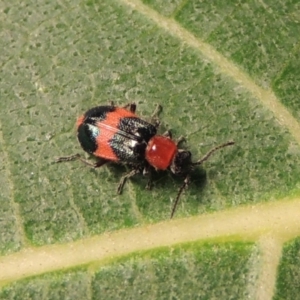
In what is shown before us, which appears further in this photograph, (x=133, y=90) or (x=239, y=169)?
(x=133, y=90)

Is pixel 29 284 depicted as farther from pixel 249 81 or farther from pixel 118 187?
pixel 249 81

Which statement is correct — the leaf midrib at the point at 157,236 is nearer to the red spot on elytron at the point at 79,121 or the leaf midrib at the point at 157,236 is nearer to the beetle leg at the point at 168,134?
the beetle leg at the point at 168,134

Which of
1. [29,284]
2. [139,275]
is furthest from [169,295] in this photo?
[29,284]

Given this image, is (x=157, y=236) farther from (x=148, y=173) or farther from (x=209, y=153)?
(x=209, y=153)

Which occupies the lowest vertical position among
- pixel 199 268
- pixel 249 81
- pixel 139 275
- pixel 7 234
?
pixel 7 234

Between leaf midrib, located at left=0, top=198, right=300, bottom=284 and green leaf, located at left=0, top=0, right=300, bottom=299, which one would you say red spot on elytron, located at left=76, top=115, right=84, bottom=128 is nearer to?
green leaf, located at left=0, top=0, right=300, bottom=299

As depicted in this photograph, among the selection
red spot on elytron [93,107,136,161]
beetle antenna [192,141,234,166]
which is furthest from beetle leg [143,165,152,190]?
beetle antenna [192,141,234,166]

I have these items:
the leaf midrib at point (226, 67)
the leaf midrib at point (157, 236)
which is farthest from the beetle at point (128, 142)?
the leaf midrib at point (226, 67)

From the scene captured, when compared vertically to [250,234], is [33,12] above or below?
below
